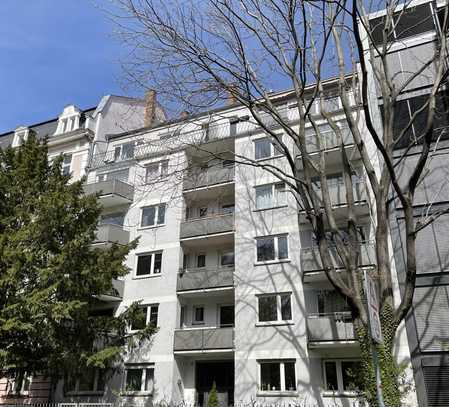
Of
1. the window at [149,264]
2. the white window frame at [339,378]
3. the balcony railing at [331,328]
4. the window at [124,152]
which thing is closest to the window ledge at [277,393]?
the white window frame at [339,378]

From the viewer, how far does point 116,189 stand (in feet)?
81.3

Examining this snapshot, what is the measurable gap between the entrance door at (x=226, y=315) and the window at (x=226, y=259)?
2154 millimetres

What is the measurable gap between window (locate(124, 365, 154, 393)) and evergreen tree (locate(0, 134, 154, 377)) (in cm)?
239

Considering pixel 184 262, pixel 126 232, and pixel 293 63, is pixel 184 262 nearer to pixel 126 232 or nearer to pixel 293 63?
pixel 126 232

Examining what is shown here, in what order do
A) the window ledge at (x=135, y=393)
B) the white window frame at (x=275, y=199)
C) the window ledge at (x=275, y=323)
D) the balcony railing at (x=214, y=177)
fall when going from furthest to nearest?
the balcony railing at (x=214, y=177)
the white window frame at (x=275, y=199)
the window ledge at (x=135, y=393)
the window ledge at (x=275, y=323)

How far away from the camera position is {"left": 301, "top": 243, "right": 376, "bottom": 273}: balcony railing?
695 inches

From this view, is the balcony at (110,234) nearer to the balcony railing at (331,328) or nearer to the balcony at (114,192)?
the balcony at (114,192)

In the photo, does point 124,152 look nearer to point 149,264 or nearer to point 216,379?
point 149,264

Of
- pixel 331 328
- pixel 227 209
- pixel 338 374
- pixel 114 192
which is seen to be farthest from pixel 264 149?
pixel 338 374

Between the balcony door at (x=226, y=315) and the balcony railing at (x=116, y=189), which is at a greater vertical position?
the balcony railing at (x=116, y=189)

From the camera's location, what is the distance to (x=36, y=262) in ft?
51.0

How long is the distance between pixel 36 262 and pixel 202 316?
9.05m

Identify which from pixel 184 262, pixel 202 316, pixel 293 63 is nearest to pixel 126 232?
pixel 184 262

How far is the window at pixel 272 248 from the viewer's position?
2017cm
